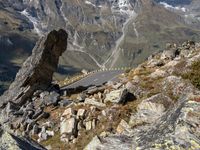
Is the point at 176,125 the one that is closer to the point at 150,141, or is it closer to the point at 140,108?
the point at 150,141

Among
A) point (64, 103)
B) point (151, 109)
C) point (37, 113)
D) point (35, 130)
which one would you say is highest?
point (151, 109)

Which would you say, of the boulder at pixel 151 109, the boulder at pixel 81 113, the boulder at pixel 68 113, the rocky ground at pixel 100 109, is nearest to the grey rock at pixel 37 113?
the rocky ground at pixel 100 109

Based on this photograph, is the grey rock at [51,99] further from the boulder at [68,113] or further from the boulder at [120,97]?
the boulder at [120,97]

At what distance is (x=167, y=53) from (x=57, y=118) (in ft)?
59.9

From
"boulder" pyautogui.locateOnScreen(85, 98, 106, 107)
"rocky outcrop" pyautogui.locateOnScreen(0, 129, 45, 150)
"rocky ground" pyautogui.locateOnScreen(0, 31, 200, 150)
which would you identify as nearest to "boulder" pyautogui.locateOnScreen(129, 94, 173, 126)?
"rocky ground" pyautogui.locateOnScreen(0, 31, 200, 150)

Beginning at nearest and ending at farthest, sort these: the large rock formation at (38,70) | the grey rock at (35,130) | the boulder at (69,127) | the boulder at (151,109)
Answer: the boulder at (151,109)
the boulder at (69,127)
the grey rock at (35,130)
the large rock formation at (38,70)

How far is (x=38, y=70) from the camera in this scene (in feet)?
159

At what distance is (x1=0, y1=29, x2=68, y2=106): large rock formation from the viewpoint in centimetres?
4381

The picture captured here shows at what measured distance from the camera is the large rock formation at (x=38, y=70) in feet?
144

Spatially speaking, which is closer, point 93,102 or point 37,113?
point 93,102

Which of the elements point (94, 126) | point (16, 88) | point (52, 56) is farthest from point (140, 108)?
point (52, 56)

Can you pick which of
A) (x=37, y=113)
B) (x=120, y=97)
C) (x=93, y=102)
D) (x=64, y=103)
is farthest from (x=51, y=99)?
(x=120, y=97)

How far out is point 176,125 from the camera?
42.6ft

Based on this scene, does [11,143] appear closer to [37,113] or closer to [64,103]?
[37,113]
